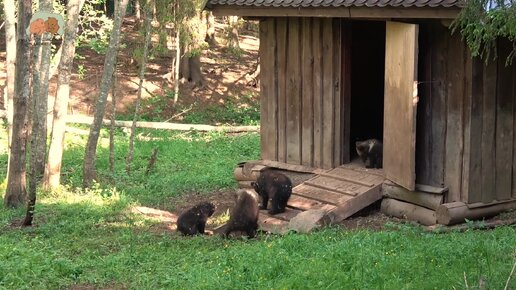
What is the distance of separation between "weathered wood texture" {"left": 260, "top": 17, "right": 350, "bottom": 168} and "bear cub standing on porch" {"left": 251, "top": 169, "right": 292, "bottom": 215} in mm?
1360

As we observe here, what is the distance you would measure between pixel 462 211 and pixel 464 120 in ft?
4.36

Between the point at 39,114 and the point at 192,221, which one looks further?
the point at 39,114

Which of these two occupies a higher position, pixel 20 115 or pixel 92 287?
pixel 20 115

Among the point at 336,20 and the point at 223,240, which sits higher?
the point at 336,20

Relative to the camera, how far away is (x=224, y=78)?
103 ft

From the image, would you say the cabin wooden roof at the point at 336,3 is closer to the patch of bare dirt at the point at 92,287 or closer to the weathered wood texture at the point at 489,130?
the weathered wood texture at the point at 489,130

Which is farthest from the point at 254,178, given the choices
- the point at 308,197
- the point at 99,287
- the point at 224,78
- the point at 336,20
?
the point at 224,78

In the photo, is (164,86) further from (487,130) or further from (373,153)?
(487,130)

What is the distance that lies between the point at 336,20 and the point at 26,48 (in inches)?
204

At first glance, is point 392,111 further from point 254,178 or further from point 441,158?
point 254,178

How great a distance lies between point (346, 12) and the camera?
1196cm

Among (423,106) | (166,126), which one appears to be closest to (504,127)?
(423,106)

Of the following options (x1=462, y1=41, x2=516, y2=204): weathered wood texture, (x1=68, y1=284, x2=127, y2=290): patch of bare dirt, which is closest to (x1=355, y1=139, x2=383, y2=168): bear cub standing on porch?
(x1=462, y1=41, x2=516, y2=204): weathered wood texture

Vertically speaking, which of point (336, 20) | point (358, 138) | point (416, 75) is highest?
point (336, 20)
